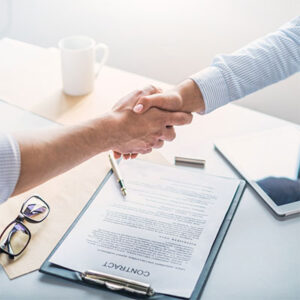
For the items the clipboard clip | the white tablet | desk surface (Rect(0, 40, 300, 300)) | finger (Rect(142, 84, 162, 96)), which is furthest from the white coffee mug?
the clipboard clip

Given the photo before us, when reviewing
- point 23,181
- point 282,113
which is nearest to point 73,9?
point 282,113

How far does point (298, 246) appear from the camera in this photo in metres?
0.82

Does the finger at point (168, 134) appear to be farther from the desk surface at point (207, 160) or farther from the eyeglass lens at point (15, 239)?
the eyeglass lens at point (15, 239)

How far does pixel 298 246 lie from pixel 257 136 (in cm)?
37

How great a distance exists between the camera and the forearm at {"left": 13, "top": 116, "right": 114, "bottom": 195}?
81 cm

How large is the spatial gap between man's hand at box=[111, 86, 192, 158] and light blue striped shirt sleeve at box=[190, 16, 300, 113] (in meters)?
0.09

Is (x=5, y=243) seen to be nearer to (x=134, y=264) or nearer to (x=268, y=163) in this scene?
(x=134, y=264)

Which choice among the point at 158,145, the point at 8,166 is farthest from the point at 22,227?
the point at 158,145

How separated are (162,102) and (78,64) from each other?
0.31m

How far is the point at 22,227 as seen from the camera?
830 mm

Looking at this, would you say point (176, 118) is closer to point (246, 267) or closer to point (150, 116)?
point (150, 116)

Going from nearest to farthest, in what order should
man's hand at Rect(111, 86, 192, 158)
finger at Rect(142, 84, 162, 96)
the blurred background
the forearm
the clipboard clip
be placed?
the clipboard clip < the forearm < man's hand at Rect(111, 86, 192, 158) < finger at Rect(142, 84, 162, 96) < the blurred background

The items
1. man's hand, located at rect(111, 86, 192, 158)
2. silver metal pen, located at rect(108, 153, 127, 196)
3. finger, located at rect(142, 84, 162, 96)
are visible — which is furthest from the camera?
finger, located at rect(142, 84, 162, 96)

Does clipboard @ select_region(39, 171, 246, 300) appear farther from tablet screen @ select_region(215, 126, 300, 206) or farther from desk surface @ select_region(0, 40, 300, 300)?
tablet screen @ select_region(215, 126, 300, 206)
